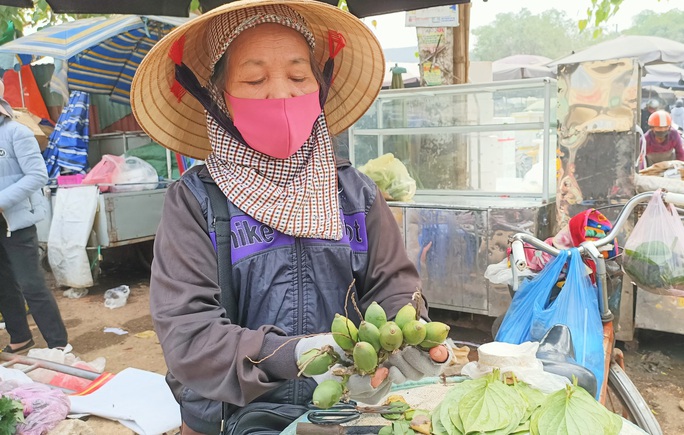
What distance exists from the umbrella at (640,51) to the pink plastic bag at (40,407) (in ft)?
36.9

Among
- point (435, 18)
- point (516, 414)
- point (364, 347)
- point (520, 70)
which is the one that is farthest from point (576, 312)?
point (520, 70)

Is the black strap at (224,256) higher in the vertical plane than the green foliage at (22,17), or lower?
lower

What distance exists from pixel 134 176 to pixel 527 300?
5.38 m

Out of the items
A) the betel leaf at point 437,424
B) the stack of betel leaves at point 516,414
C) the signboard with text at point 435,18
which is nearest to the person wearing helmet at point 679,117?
the signboard with text at point 435,18

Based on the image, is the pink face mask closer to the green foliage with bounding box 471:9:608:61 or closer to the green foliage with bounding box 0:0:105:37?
the green foliage with bounding box 0:0:105:37

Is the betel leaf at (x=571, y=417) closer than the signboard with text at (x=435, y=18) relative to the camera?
Yes

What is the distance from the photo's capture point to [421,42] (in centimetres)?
514

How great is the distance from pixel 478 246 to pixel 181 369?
3403 millimetres

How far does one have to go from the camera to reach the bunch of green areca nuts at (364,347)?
1116mm

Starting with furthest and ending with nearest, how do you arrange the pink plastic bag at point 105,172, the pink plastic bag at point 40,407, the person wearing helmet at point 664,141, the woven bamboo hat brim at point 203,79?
the person wearing helmet at point 664,141 < the pink plastic bag at point 105,172 < the pink plastic bag at point 40,407 < the woven bamboo hat brim at point 203,79

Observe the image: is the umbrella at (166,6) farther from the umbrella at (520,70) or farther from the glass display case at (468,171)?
the umbrella at (520,70)

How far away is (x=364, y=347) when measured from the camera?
3.58 ft

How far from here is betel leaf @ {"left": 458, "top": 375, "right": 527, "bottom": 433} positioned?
1144 mm

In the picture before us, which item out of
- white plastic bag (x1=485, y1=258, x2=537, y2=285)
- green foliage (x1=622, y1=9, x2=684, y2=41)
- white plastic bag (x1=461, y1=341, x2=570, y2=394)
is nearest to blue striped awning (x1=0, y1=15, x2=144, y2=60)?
white plastic bag (x1=485, y1=258, x2=537, y2=285)
